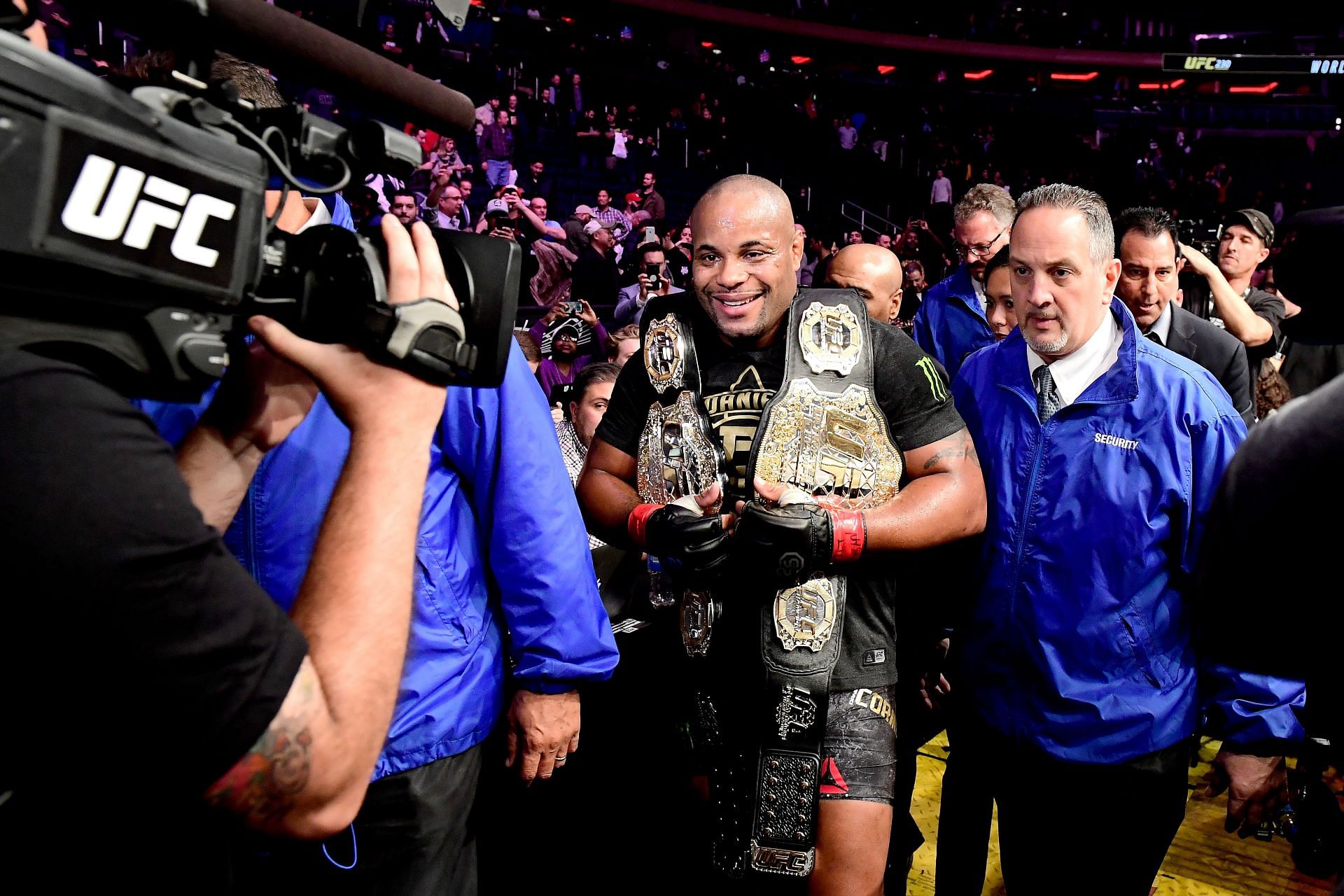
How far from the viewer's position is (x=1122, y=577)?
6.41 ft

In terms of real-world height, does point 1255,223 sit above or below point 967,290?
above

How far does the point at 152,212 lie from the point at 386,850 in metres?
1.23

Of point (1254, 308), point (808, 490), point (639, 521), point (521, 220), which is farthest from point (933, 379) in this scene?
point (521, 220)

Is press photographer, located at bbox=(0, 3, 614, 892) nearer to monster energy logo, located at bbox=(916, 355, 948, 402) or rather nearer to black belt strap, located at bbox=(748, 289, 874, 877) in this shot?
black belt strap, located at bbox=(748, 289, 874, 877)

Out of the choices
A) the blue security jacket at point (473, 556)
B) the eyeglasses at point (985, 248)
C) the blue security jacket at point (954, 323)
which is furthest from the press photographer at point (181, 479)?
the eyeglasses at point (985, 248)

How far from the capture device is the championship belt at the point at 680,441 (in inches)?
85.5

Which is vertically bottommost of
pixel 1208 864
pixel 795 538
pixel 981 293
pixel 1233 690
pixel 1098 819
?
pixel 1208 864

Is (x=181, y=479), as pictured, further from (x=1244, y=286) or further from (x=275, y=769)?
(x=1244, y=286)

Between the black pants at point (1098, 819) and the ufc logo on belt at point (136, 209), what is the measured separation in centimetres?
199

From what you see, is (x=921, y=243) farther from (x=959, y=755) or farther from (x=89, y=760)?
(x=89, y=760)

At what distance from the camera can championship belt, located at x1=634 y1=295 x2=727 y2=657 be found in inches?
85.5

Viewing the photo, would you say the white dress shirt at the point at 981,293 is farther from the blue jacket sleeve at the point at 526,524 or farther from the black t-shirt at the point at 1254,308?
the blue jacket sleeve at the point at 526,524

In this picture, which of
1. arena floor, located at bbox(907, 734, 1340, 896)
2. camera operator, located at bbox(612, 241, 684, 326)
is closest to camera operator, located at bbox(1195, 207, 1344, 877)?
arena floor, located at bbox(907, 734, 1340, 896)

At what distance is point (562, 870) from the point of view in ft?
8.98
